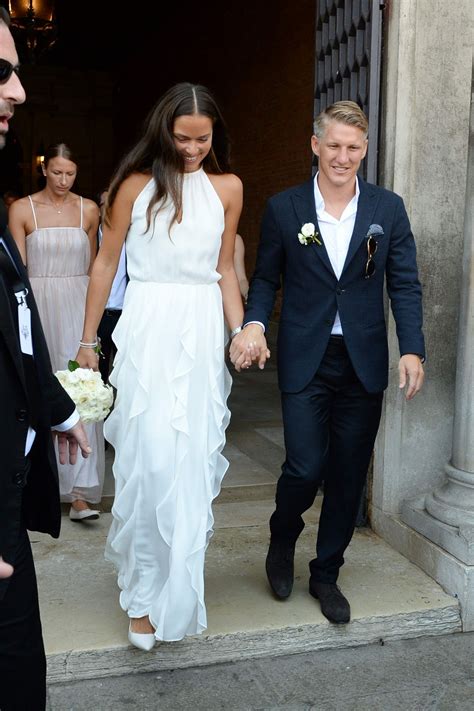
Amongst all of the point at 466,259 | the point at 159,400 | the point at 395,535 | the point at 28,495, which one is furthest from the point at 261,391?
the point at 28,495

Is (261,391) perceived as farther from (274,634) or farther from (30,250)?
(274,634)

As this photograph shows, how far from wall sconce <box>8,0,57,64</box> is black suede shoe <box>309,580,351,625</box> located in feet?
28.0

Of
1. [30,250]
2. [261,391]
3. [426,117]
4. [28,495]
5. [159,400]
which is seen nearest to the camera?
[28,495]

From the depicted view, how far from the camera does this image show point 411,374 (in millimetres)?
3727

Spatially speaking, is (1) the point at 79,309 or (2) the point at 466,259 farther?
(1) the point at 79,309

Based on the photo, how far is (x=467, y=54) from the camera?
460 centimetres

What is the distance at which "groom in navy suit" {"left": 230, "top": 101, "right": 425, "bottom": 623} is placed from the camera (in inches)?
148

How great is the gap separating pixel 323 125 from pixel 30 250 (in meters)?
2.37

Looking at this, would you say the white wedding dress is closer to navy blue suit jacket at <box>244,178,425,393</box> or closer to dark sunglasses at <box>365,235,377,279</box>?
navy blue suit jacket at <box>244,178,425,393</box>

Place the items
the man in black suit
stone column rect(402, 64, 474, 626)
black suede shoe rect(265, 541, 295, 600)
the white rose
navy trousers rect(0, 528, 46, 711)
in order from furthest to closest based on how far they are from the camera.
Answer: stone column rect(402, 64, 474, 626), black suede shoe rect(265, 541, 295, 600), the white rose, navy trousers rect(0, 528, 46, 711), the man in black suit

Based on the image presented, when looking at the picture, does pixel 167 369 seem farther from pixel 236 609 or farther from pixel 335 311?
pixel 236 609

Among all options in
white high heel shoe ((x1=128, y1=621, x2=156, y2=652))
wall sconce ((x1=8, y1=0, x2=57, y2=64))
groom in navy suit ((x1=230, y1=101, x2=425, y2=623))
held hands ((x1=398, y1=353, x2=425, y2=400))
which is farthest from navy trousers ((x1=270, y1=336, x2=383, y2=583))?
wall sconce ((x1=8, y1=0, x2=57, y2=64))

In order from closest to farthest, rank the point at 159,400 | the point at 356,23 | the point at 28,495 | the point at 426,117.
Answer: the point at 28,495, the point at 159,400, the point at 426,117, the point at 356,23

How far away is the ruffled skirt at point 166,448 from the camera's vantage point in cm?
350
